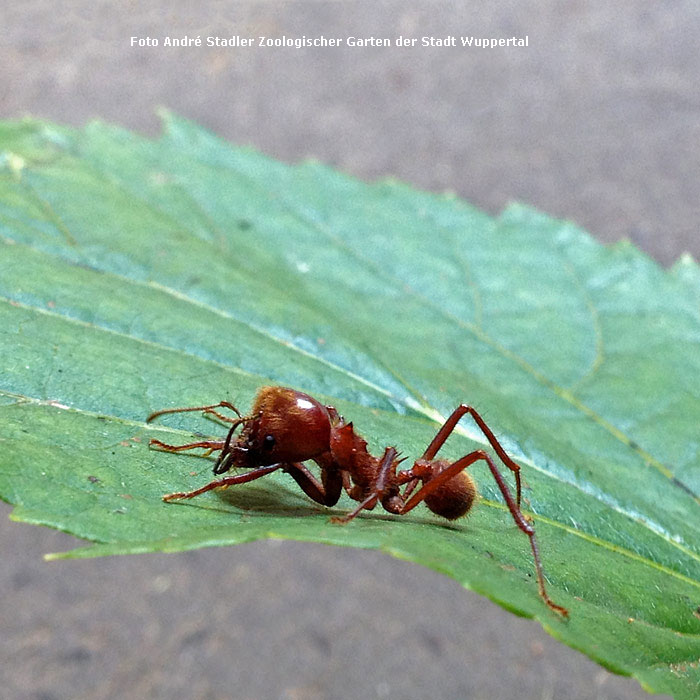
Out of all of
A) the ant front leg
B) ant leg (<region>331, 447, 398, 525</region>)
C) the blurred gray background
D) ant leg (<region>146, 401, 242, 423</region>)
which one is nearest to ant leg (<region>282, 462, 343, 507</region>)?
the ant front leg

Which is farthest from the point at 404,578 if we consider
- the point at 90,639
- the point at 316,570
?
the point at 90,639

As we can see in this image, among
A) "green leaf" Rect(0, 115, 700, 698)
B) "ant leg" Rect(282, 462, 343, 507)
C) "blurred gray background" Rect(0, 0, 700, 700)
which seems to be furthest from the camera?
"blurred gray background" Rect(0, 0, 700, 700)

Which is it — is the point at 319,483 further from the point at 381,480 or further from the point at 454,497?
the point at 454,497

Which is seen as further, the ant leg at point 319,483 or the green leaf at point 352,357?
the ant leg at point 319,483

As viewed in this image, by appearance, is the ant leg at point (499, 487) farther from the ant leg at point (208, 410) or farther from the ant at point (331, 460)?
the ant leg at point (208, 410)

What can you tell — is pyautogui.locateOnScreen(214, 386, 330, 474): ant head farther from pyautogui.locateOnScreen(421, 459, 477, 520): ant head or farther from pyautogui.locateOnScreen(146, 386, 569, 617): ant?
pyautogui.locateOnScreen(421, 459, 477, 520): ant head

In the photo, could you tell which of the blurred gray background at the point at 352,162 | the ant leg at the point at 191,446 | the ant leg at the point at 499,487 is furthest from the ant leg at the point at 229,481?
the blurred gray background at the point at 352,162

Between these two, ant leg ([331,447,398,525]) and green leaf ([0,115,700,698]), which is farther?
ant leg ([331,447,398,525])
